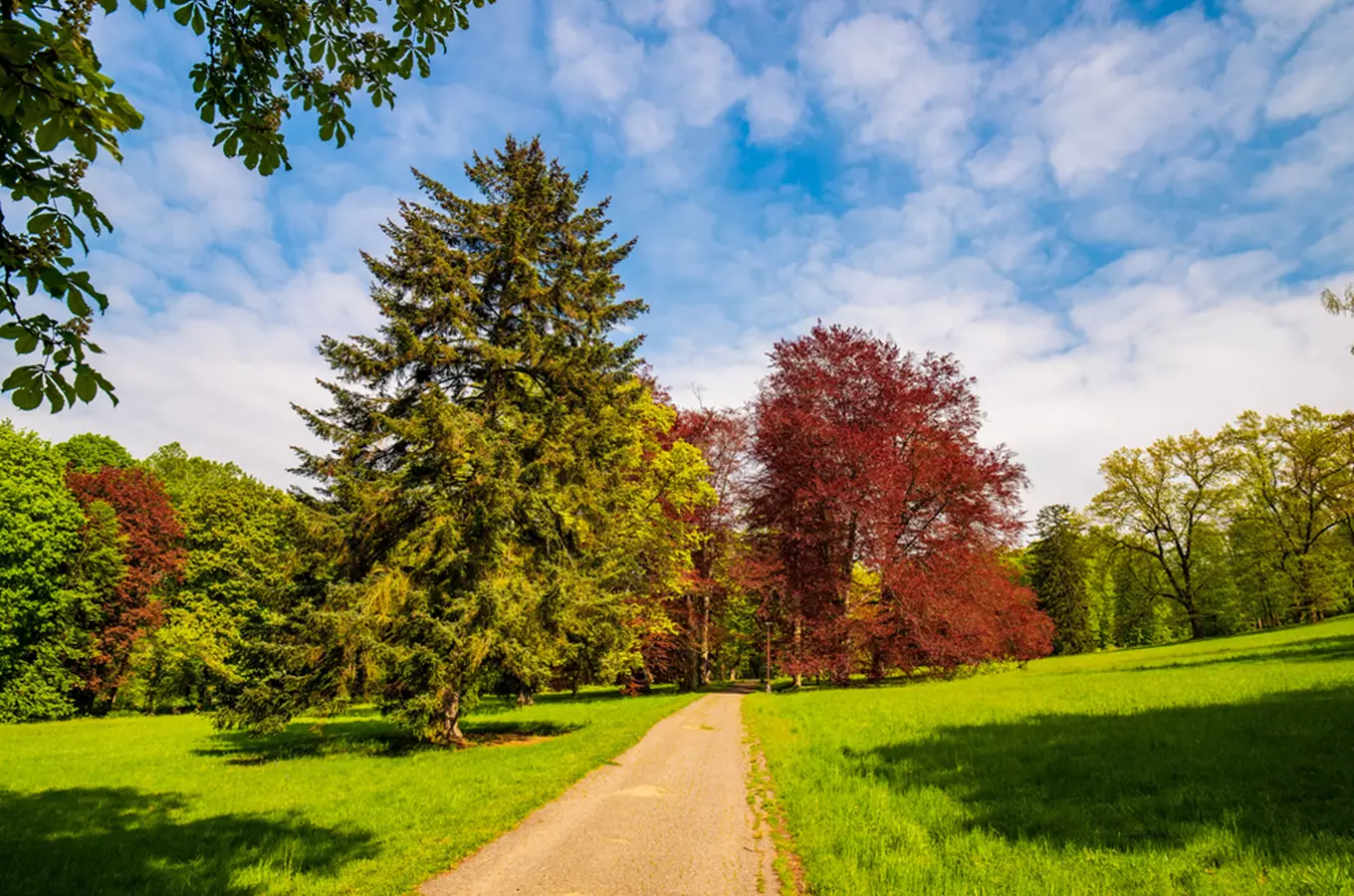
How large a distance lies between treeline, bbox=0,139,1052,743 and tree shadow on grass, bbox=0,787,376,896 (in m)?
4.40

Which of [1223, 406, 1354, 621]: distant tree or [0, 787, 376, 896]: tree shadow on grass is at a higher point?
[1223, 406, 1354, 621]: distant tree

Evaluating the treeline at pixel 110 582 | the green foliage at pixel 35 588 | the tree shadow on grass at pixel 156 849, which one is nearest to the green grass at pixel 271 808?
the tree shadow on grass at pixel 156 849

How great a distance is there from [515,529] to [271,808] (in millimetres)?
7596

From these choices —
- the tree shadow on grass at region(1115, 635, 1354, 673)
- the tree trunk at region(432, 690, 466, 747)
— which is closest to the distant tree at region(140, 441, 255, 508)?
the tree trunk at region(432, 690, 466, 747)

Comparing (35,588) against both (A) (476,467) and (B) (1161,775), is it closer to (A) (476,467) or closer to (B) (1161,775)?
(A) (476,467)

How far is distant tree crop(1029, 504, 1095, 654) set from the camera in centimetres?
5525

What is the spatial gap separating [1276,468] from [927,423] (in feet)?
111

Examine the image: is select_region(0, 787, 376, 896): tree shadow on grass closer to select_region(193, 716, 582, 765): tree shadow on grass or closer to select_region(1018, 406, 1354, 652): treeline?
select_region(193, 716, 582, 765): tree shadow on grass

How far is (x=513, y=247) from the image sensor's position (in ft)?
51.1

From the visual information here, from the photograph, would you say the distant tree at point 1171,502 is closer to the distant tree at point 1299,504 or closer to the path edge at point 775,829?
the distant tree at point 1299,504

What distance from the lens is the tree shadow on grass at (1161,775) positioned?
17.9 ft

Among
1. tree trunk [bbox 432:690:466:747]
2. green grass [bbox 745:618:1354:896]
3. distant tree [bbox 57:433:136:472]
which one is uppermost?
distant tree [bbox 57:433:136:472]

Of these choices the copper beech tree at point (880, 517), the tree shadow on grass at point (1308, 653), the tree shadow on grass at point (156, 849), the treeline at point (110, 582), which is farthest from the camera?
the treeline at point (110, 582)

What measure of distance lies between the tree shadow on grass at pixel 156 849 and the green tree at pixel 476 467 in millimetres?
4370
